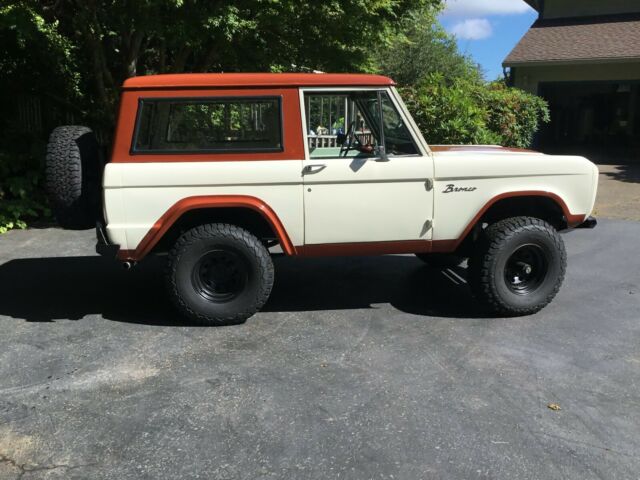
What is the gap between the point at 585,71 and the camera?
54.1 ft

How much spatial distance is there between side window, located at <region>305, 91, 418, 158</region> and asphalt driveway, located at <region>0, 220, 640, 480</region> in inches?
54.4

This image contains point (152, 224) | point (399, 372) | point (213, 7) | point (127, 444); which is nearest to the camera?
point (127, 444)

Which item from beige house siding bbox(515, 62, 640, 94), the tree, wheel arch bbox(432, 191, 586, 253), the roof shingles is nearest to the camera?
wheel arch bbox(432, 191, 586, 253)

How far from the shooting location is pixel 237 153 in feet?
13.9

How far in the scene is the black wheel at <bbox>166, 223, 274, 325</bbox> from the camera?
14.0 feet

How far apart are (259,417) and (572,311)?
10.1 feet

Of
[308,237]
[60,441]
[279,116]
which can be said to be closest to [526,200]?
[308,237]

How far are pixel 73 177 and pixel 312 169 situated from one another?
184cm

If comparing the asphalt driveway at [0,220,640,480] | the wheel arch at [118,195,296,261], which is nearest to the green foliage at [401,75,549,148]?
the asphalt driveway at [0,220,640,480]

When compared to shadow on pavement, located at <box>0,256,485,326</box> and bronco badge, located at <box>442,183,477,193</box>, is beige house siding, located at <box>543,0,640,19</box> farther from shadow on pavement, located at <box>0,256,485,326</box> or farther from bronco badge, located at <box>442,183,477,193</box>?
bronco badge, located at <box>442,183,477,193</box>

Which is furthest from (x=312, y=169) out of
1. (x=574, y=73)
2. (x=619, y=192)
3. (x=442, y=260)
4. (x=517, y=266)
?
(x=574, y=73)

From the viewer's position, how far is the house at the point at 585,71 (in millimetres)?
16047

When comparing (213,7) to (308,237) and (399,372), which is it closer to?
(308,237)

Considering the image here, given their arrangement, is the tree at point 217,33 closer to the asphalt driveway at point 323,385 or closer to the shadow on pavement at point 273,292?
the shadow on pavement at point 273,292
